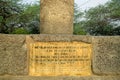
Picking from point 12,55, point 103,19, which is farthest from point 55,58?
point 103,19

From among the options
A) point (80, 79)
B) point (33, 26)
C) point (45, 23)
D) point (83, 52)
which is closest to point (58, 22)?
Answer: point (45, 23)

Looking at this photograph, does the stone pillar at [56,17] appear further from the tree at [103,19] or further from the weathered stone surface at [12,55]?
the tree at [103,19]

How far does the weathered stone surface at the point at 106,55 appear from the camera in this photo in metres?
5.35

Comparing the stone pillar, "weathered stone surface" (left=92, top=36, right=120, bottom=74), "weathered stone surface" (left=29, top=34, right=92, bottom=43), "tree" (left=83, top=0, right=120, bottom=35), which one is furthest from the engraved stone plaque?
"tree" (left=83, top=0, right=120, bottom=35)

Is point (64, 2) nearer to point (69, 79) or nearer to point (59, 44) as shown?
point (59, 44)

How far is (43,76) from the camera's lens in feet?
17.3

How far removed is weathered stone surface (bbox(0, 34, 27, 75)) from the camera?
523cm

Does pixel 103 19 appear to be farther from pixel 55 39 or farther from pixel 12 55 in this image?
pixel 12 55

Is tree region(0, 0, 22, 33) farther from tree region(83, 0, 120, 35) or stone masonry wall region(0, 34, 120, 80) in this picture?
stone masonry wall region(0, 34, 120, 80)

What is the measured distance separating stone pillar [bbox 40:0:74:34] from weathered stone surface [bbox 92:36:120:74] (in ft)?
2.16

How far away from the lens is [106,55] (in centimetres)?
535

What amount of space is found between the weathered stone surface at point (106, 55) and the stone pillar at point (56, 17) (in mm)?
658

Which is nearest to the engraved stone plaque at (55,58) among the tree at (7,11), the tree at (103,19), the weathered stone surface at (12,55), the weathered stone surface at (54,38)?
the weathered stone surface at (54,38)

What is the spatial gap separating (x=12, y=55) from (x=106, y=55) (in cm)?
159
